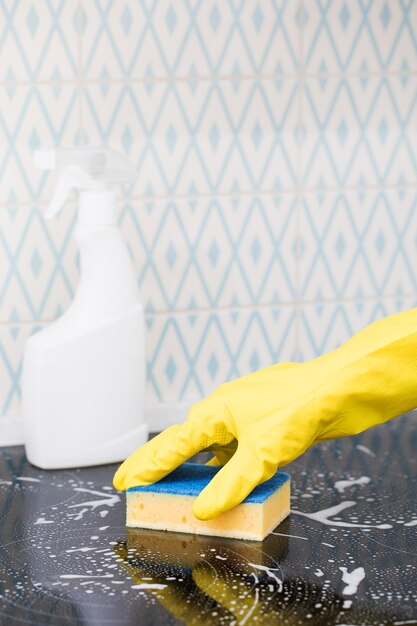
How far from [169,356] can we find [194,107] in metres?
0.30

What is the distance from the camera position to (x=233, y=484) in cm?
91

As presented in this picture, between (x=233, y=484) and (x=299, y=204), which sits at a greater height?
(x=299, y=204)

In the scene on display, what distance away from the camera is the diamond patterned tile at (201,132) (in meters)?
1.26

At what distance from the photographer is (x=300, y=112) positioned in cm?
132

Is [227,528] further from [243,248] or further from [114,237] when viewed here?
[243,248]

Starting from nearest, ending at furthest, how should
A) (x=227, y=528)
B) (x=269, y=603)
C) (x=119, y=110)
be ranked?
(x=269, y=603), (x=227, y=528), (x=119, y=110)

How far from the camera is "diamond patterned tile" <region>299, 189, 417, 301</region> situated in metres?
1.36

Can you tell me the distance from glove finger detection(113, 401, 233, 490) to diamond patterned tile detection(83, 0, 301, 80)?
47 cm

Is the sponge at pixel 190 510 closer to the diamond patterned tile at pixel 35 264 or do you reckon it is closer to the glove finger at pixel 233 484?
the glove finger at pixel 233 484

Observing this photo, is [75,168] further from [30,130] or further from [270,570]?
[270,570]

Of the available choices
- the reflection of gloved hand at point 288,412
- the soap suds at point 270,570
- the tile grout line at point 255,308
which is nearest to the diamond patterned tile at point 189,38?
the tile grout line at point 255,308

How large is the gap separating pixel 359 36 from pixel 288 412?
2.00ft

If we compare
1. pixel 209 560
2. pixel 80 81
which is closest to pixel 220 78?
pixel 80 81

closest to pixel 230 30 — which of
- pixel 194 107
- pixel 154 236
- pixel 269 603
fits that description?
pixel 194 107
